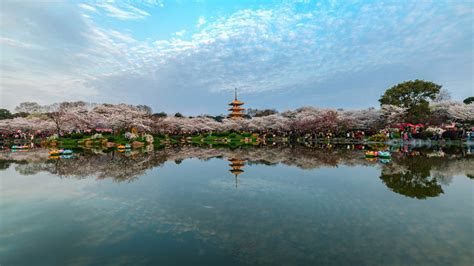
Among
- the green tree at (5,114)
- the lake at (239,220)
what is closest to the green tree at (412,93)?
the lake at (239,220)

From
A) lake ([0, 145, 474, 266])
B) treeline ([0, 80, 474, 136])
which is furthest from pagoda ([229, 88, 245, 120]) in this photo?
lake ([0, 145, 474, 266])

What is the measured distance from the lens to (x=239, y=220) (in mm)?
6559

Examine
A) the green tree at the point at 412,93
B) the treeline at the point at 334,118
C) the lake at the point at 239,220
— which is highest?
the green tree at the point at 412,93

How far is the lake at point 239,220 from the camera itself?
4773mm

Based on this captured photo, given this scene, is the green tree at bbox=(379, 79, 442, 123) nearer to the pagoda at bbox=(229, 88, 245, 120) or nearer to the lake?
the pagoda at bbox=(229, 88, 245, 120)

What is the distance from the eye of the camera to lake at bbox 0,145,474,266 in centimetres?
477

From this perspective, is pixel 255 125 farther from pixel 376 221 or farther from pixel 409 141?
pixel 376 221

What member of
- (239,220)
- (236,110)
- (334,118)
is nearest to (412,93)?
(334,118)

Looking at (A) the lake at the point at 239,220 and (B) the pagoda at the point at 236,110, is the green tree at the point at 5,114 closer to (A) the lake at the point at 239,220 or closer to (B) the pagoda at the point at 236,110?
(B) the pagoda at the point at 236,110

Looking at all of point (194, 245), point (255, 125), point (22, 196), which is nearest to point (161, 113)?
point (255, 125)

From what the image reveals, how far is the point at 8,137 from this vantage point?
4519 cm

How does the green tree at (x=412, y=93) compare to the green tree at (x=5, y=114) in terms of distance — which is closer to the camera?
the green tree at (x=412, y=93)

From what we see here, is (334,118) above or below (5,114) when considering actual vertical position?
below

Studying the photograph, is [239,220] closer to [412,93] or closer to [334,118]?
[334,118]
